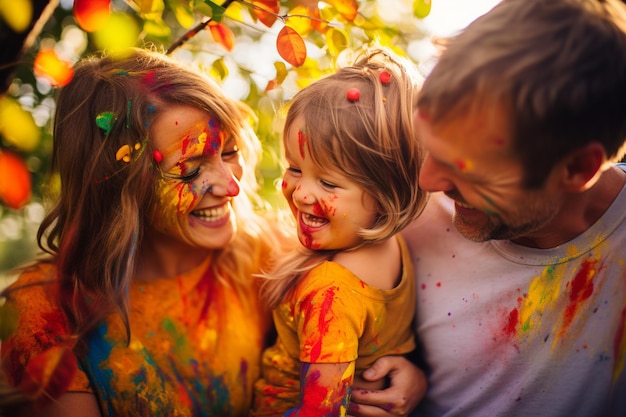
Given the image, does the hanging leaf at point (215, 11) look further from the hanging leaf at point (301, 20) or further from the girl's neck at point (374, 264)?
the girl's neck at point (374, 264)

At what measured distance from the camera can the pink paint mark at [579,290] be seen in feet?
5.78

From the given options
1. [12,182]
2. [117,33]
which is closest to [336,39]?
[117,33]

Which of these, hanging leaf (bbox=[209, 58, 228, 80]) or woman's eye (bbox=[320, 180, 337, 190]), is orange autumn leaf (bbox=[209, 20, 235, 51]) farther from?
woman's eye (bbox=[320, 180, 337, 190])

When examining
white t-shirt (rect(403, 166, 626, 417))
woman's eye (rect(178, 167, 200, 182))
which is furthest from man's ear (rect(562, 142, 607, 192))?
woman's eye (rect(178, 167, 200, 182))

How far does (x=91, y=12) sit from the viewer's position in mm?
1692

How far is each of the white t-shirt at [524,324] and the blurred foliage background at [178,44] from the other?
0.86 m

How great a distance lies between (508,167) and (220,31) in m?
1.24

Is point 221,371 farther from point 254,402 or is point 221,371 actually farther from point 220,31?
point 220,31

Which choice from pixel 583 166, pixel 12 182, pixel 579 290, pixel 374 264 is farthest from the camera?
pixel 374 264

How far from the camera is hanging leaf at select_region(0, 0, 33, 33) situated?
5.23 ft

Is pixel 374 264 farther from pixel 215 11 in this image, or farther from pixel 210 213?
pixel 215 11

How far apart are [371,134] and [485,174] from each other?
47cm

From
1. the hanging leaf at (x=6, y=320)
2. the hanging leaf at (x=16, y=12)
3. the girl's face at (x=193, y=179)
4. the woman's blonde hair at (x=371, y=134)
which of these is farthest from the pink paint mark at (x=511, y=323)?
the hanging leaf at (x=16, y=12)

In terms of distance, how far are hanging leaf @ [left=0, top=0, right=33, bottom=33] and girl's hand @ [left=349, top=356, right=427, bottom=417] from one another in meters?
1.69
